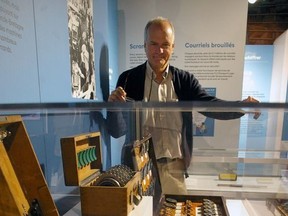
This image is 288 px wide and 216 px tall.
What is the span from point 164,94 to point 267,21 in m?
2.47

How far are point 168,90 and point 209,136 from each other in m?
0.27

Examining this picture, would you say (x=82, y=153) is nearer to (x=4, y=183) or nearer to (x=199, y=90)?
(x=4, y=183)

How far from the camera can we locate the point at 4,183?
443 mm

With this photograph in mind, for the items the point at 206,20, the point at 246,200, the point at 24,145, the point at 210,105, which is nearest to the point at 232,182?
the point at 246,200

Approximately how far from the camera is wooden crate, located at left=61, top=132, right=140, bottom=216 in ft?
1.96

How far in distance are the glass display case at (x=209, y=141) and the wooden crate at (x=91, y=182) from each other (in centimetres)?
9

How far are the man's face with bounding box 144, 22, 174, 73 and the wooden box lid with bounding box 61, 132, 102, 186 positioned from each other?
48cm

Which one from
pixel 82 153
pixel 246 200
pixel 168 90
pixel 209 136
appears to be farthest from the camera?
pixel 246 200

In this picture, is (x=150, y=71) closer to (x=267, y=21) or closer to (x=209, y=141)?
(x=209, y=141)

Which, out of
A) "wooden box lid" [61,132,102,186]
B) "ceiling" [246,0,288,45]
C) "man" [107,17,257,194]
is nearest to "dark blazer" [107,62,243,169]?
"man" [107,17,257,194]

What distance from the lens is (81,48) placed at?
1.28 meters

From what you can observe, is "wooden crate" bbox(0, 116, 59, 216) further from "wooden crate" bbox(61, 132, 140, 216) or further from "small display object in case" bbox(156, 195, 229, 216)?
"small display object in case" bbox(156, 195, 229, 216)

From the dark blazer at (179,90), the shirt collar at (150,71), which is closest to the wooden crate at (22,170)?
the dark blazer at (179,90)

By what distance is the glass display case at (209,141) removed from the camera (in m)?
0.67
